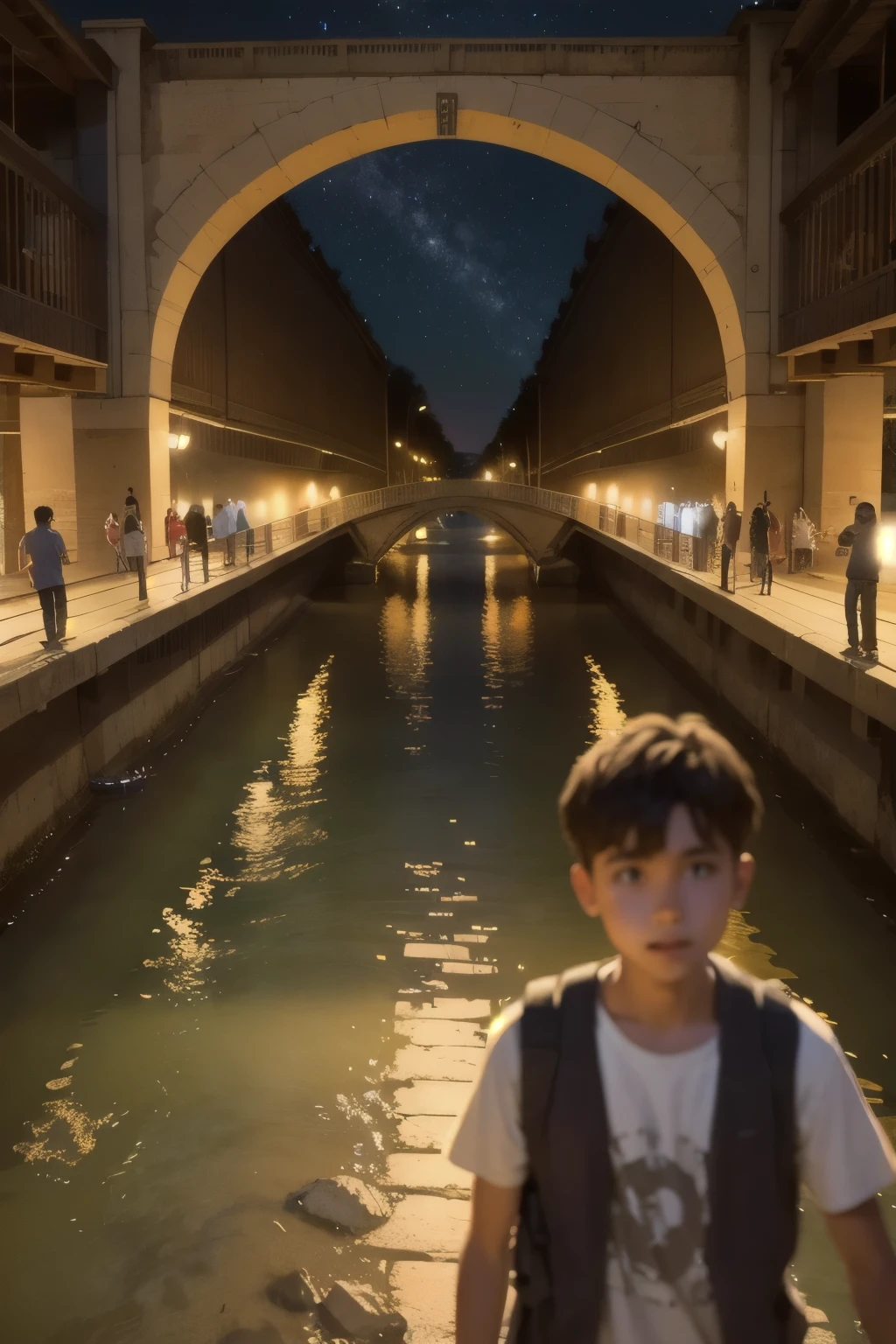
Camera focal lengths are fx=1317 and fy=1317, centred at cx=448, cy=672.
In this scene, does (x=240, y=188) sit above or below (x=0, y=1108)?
above

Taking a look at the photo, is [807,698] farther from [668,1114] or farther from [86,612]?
[668,1114]

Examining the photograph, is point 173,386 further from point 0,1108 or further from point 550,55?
point 0,1108

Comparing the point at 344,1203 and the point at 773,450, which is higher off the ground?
the point at 773,450

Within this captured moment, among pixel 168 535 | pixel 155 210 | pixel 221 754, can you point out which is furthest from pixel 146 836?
pixel 155 210

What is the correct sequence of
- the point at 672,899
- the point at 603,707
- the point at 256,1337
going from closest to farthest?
the point at 672,899, the point at 256,1337, the point at 603,707

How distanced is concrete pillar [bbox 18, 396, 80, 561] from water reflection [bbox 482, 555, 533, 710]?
8282 millimetres

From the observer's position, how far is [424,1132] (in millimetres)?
7430

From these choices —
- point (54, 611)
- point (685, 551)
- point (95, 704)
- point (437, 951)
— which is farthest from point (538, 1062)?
point (685, 551)

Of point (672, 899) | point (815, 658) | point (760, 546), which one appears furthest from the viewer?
point (760, 546)

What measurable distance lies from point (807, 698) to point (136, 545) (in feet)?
32.2

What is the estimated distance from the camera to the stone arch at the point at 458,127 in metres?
24.0

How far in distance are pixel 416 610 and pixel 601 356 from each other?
51.7 ft

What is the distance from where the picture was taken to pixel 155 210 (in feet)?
79.8

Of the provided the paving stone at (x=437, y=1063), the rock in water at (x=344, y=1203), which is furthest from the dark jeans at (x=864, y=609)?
the rock in water at (x=344, y=1203)
